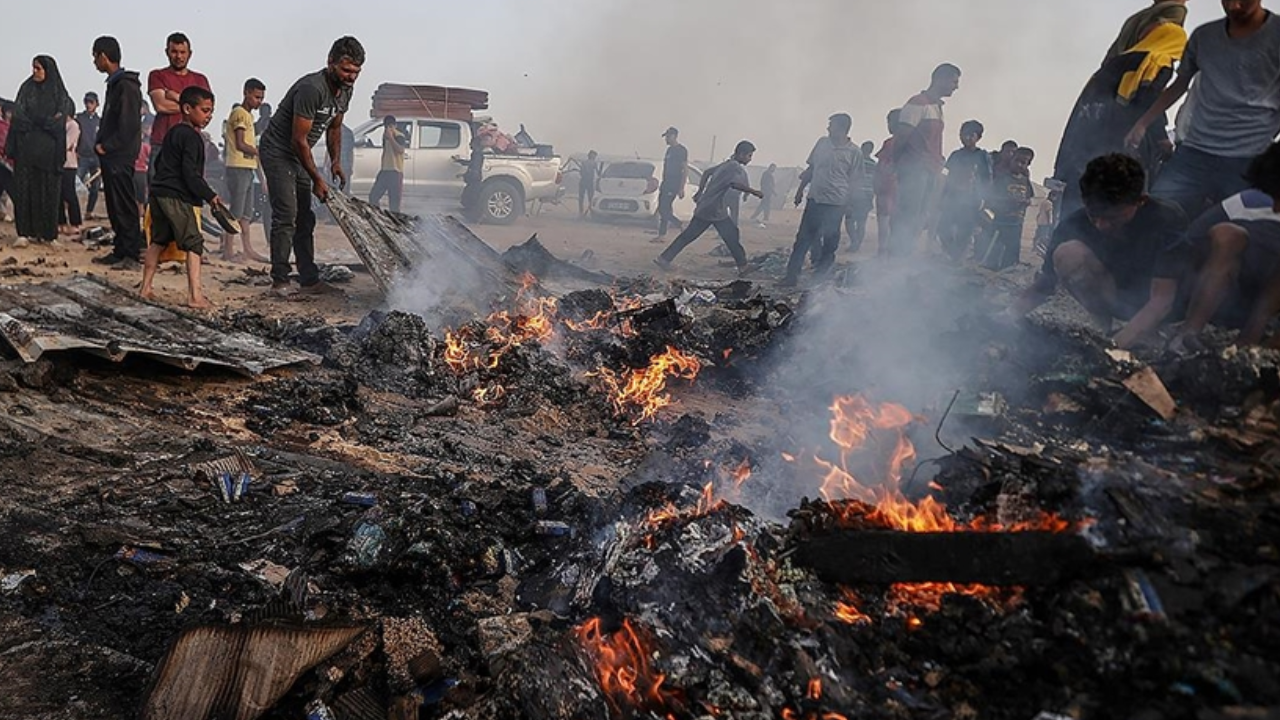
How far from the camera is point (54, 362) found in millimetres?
4605

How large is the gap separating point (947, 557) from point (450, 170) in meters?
16.2

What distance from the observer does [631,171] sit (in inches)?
820

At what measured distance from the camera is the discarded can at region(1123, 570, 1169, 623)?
2055mm

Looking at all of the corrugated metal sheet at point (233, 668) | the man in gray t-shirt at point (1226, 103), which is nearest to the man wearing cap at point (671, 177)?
the man in gray t-shirt at point (1226, 103)

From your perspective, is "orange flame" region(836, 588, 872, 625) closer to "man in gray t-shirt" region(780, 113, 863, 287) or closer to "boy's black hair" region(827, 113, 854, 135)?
"man in gray t-shirt" region(780, 113, 863, 287)

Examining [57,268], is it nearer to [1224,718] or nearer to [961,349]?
[961,349]

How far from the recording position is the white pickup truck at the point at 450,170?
16.9 meters

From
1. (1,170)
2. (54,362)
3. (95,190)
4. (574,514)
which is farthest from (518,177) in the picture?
(574,514)

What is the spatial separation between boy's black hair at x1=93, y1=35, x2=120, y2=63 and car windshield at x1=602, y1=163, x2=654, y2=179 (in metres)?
13.5

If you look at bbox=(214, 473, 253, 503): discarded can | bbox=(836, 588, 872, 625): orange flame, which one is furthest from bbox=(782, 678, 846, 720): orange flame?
bbox=(214, 473, 253, 503): discarded can

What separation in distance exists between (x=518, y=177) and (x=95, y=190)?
7.87 metres

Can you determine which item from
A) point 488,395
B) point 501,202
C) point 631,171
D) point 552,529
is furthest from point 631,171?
point 552,529

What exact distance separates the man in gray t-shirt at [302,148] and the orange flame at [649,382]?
138 inches

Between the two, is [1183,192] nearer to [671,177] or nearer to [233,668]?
[233,668]
